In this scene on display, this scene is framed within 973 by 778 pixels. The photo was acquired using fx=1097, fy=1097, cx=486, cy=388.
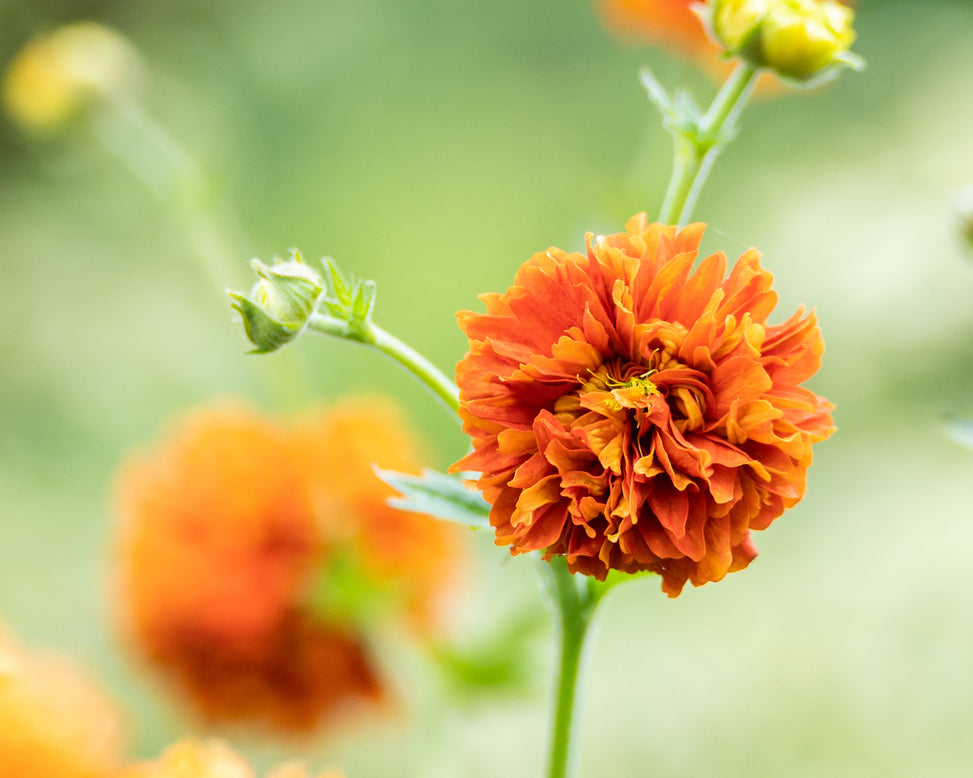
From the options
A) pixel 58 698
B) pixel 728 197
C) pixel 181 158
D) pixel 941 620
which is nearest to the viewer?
pixel 58 698

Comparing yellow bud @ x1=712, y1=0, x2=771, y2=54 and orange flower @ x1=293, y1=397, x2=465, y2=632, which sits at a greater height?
orange flower @ x1=293, y1=397, x2=465, y2=632

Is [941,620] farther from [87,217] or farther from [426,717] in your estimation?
[87,217]

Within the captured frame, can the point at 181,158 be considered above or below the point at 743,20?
above

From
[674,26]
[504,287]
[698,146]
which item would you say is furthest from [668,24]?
[504,287]

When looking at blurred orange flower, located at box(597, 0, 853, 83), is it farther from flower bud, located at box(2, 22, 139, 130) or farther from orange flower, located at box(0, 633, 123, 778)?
orange flower, located at box(0, 633, 123, 778)

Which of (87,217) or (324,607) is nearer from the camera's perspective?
(324,607)

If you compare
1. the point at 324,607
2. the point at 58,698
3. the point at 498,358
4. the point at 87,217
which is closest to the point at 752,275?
the point at 498,358

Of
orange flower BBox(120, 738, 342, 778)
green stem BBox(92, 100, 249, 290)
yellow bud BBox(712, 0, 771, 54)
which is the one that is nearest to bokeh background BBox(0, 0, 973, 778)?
green stem BBox(92, 100, 249, 290)
